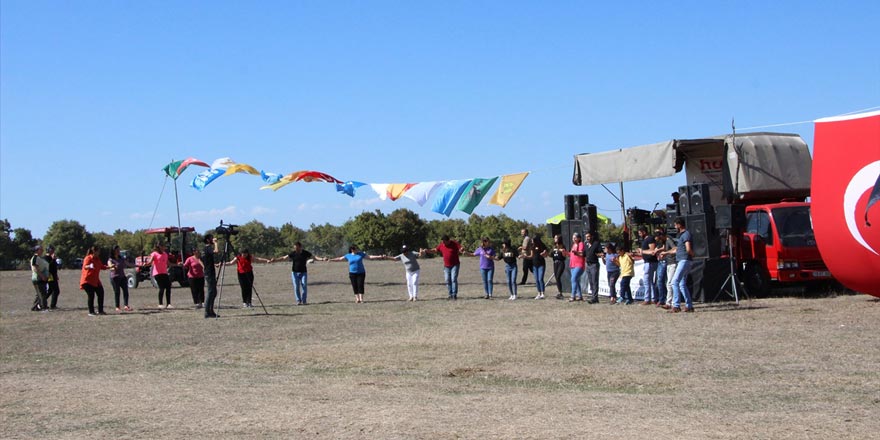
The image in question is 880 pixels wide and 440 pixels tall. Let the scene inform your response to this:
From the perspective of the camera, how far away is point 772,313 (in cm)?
1520

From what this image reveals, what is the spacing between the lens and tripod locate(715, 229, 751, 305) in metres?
16.9

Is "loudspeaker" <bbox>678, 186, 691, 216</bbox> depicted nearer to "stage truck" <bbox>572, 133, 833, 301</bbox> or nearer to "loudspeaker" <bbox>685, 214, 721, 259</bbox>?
"stage truck" <bbox>572, 133, 833, 301</bbox>

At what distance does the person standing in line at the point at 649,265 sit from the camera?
1736cm

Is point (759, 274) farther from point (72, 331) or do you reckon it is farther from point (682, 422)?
point (72, 331)

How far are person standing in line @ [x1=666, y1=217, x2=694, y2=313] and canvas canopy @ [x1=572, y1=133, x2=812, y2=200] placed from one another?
9.92 ft

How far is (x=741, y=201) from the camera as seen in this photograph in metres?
19.3

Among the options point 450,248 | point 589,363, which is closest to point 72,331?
point 450,248

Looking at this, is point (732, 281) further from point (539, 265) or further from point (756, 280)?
point (539, 265)

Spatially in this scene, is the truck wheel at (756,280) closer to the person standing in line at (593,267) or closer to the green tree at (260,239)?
the person standing in line at (593,267)

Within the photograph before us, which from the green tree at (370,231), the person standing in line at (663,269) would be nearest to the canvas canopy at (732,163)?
the person standing in line at (663,269)

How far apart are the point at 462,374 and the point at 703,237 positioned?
28.4 ft

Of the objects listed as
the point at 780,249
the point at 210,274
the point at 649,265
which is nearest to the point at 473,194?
the point at 649,265

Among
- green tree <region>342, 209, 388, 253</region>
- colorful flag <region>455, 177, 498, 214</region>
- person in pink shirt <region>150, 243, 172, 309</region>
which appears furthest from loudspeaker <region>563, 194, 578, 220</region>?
green tree <region>342, 209, 388, 253</region>

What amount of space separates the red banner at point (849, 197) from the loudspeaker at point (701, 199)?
2.37 metres
